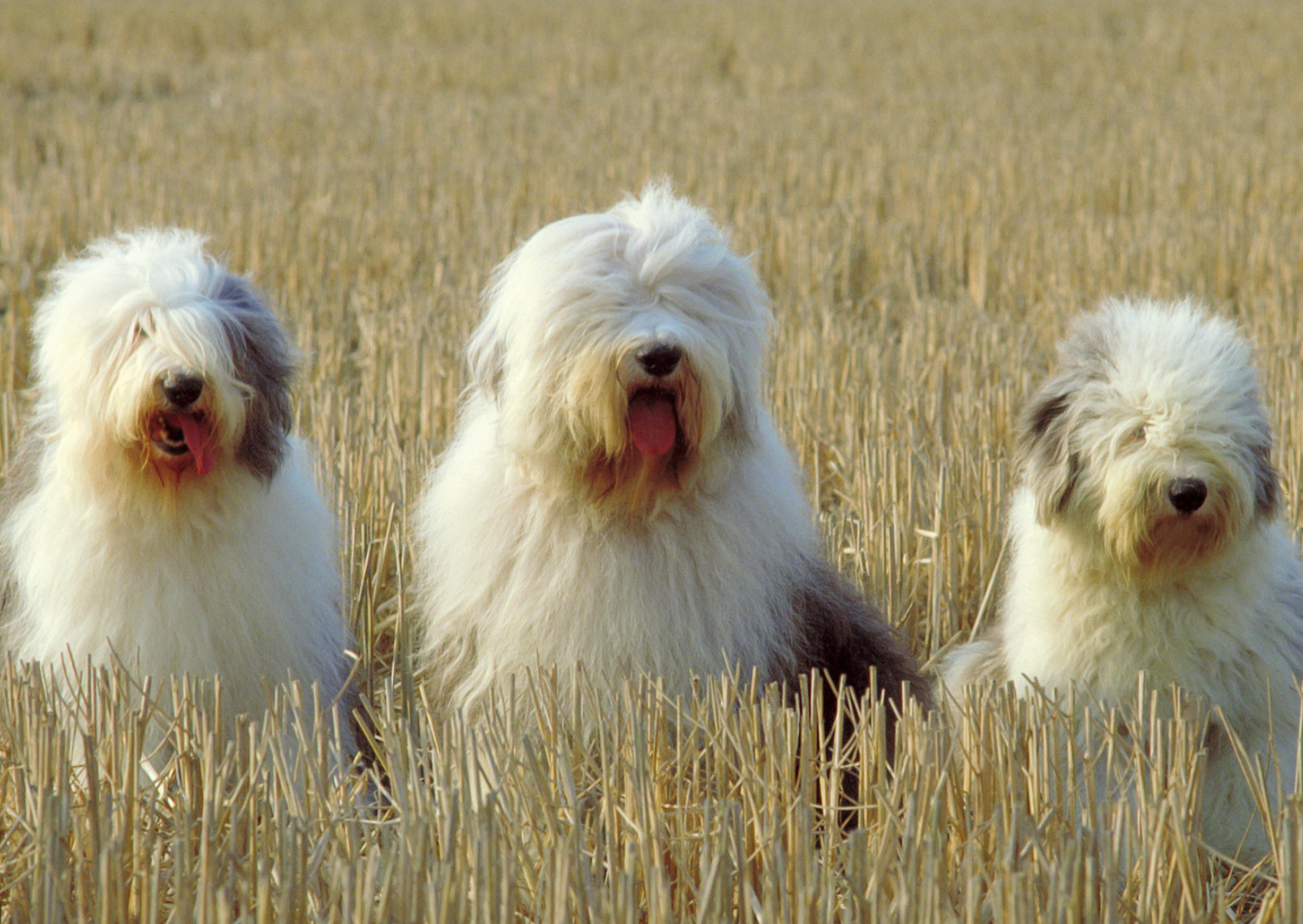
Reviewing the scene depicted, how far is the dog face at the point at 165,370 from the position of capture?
9.52 ft

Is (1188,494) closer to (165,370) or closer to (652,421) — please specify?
Answer: (652,421)

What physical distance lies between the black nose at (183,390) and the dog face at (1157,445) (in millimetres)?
1874

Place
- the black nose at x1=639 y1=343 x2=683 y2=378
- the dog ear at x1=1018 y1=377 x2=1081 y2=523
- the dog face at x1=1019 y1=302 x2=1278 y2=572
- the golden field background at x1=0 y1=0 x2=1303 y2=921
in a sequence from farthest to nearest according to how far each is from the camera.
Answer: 1. the dog ear at x1=1018 y1=377 x2=1081 y2=523
2. the dog face at x1=1019 y1=302 x2=1278 y2=572
3. the black nose at x1=639 y1=343 x2=683 y2=378
4. the golden field background at x1=0 y1=0 x2=1303 y2=921

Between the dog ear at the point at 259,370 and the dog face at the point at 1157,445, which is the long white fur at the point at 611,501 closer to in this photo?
the dog ear at the point at 259,370

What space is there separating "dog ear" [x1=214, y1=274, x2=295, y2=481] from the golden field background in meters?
0.52

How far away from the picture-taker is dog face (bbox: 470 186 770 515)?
2.82 meters

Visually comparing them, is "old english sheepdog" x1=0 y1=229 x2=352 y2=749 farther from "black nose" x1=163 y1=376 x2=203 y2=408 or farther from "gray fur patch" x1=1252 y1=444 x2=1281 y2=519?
"gray fur patch" x1=1252 y1=444 x2=1281 y2=519

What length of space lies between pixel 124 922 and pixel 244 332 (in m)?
1.39

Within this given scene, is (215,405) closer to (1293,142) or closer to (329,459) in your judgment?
(329,459)

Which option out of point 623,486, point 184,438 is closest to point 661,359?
point 623,486

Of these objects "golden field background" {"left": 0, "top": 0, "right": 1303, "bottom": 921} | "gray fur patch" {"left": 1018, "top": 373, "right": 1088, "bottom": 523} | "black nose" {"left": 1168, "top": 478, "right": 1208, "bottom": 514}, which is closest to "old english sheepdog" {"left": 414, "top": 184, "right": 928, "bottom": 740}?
"golden field background" {"left": 0, "top": 0, "right": 1303, "bottom": 921}

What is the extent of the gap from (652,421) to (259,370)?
37.3 inches

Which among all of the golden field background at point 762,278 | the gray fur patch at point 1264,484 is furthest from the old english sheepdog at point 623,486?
the gray fur patch at point 1264,484

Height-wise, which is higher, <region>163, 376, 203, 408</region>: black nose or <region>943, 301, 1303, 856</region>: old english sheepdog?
<region>163, 376, 203, 408</region>: black nose
